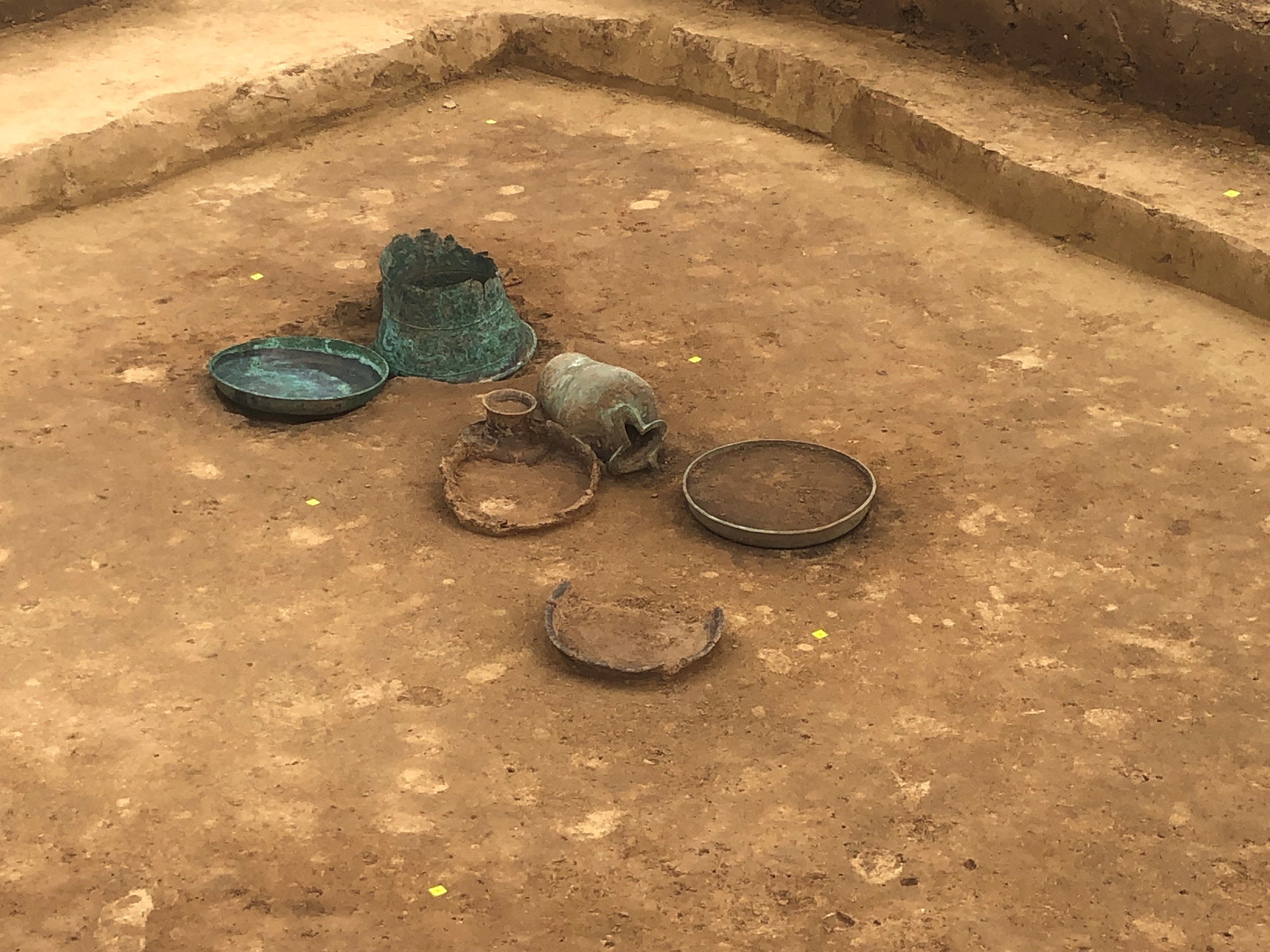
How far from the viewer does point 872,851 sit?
349 centimetres

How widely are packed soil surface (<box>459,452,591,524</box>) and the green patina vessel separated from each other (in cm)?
64

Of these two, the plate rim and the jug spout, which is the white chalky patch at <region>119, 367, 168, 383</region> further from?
the jug spout

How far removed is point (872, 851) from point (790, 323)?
9.87ft

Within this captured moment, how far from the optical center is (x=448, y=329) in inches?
220

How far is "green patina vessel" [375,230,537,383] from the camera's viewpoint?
557cm

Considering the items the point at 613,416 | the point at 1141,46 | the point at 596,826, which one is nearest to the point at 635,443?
the point at 613,416

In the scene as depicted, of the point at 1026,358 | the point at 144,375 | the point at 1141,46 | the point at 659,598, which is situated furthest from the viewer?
the point at 1141,46

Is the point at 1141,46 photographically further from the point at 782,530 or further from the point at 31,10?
the point at 31,10

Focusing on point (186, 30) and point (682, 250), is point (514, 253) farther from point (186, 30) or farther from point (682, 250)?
point (186, 30)

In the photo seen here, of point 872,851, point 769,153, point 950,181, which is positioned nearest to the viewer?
point 872,851

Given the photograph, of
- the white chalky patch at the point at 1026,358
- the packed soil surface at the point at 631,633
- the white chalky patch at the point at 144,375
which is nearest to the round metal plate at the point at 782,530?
the packed soil surface at the point at 631,633

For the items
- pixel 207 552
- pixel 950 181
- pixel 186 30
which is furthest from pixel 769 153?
pixel 207 552

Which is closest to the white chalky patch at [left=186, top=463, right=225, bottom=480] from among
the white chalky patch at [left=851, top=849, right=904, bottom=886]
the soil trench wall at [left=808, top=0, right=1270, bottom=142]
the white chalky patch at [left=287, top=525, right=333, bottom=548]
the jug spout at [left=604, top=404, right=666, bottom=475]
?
the white chalky patch at [left=287, top=525, right=333, bottom=548]

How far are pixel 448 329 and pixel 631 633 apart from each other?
1.86m
